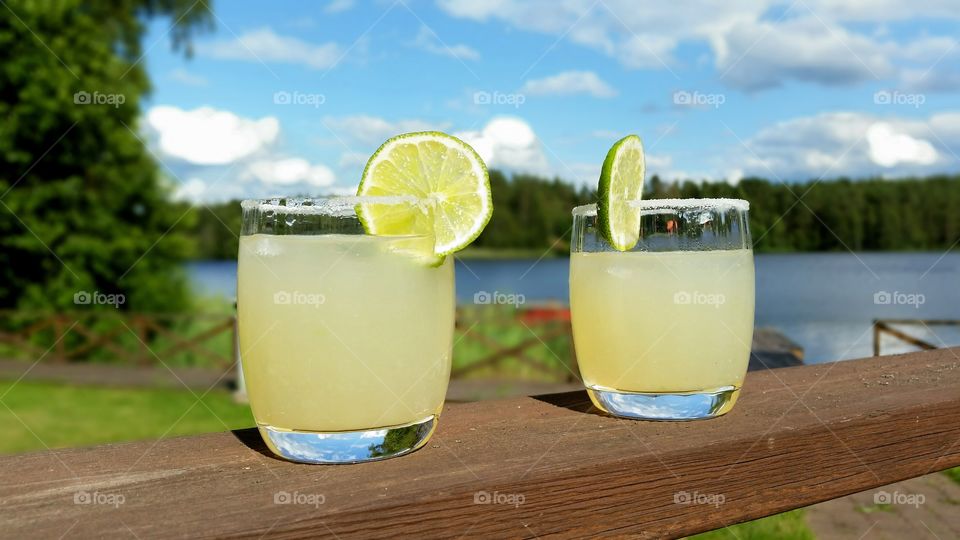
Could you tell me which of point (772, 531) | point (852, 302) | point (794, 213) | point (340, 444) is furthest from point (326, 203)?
point (852, 302)

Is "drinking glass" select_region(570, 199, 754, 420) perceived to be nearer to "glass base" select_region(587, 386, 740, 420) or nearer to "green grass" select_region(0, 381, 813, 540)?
"glass base" select_region(587, 386, 740, 420)

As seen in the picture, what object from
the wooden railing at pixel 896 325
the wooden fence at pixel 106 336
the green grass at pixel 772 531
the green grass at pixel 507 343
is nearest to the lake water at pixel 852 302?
the wooden railing at pixel 896 325

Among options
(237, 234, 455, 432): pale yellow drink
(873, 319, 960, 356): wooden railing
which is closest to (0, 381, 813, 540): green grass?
(873, 319, 960, 356): wooden railing

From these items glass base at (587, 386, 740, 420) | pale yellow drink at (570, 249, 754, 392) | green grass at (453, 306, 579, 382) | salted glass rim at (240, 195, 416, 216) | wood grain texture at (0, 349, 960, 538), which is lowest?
green grass at (453, 306, 579, 382)

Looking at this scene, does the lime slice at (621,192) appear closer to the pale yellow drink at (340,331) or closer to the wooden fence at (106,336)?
the pale yellow drink at (340,331)

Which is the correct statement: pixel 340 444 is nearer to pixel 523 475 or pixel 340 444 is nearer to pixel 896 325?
pixel 523 475

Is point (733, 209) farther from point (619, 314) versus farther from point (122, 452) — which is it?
point (122, 452)
